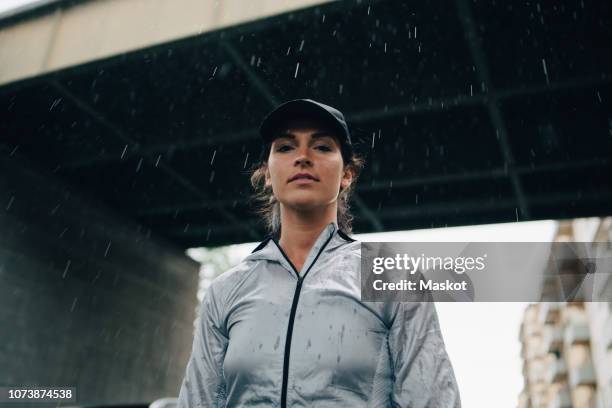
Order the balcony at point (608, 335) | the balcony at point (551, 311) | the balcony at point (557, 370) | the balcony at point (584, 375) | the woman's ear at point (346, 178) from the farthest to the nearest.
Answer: the balcony at point (551, 311), the balcony at point (557, 370), the balcony at point (584, 375), the balcony at point (608, 335), the woman's ear at point (346, 178)

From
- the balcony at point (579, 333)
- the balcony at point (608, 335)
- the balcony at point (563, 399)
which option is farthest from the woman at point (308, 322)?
the balcony at point (563, 399)

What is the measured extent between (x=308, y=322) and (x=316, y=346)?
104 mm

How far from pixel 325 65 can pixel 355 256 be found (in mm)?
4680

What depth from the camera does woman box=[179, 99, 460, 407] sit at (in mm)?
1872

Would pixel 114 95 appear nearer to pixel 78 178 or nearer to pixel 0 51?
pixel 0 51

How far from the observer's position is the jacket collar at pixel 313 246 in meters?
2.27

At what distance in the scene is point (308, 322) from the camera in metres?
2.00

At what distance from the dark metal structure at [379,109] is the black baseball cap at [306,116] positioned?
3.42 metres

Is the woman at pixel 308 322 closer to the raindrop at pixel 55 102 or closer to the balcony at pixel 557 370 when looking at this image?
the raindrop at pixel 55 102

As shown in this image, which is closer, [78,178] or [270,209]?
[270,209]

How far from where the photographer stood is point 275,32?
5.99 metres

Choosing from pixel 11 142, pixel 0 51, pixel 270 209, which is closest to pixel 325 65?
pixel 270 209

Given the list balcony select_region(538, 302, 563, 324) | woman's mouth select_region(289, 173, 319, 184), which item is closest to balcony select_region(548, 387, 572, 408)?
balcony select_region(538, 302, 563, 324)

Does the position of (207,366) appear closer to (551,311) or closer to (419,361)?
(419,361)
